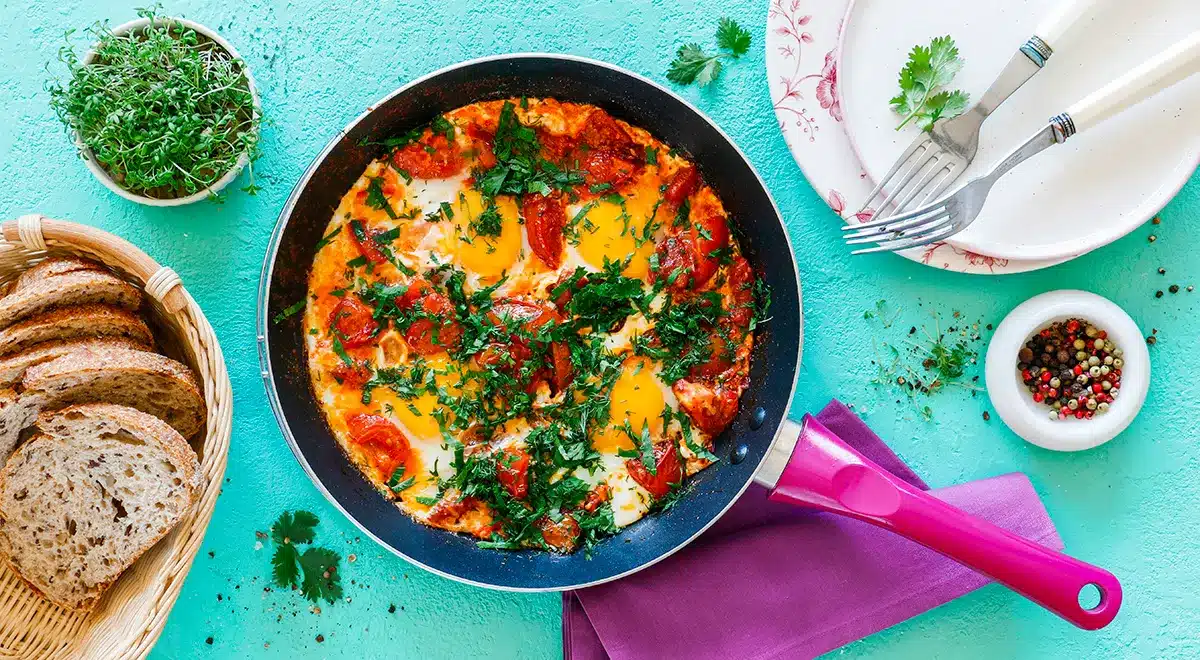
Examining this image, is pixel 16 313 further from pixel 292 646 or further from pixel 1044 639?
pixel 1044 639

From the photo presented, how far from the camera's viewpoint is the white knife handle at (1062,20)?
3.49 m

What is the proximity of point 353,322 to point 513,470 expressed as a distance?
867 millimetres

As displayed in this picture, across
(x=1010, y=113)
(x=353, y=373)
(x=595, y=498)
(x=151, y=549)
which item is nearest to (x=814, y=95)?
(x=1010, y=113)

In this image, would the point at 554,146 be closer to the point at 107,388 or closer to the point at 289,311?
the point at 289,311

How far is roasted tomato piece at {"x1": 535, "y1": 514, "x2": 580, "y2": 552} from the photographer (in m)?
3.73

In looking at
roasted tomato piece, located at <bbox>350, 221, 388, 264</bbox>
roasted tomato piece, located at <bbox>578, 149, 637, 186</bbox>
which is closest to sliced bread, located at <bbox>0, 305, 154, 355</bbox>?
roasted tomato piece, located at <bbox>350, 221, 388, 264</bbox>

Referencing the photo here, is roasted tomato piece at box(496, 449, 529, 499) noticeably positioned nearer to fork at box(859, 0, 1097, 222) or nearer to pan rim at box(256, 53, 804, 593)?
pan rim at box(256, 53, 804, 593)

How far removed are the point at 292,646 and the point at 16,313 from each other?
67.9 inches

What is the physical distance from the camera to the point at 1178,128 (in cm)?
371

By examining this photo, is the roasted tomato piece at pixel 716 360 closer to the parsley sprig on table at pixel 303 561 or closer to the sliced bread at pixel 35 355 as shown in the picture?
the parsley sprig on table at pixel 303 561

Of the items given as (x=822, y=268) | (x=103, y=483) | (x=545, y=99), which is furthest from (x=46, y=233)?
(x=822, y=268)

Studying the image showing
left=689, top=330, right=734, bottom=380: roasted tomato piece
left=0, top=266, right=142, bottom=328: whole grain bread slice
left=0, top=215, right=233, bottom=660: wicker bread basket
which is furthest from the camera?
left=689, top=330, right=734, bottom=380: roasted tomato piece

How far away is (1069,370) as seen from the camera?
387cm

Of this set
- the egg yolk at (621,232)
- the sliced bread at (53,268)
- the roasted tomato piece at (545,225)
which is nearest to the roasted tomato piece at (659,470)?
the egg yolk at (621,232)
